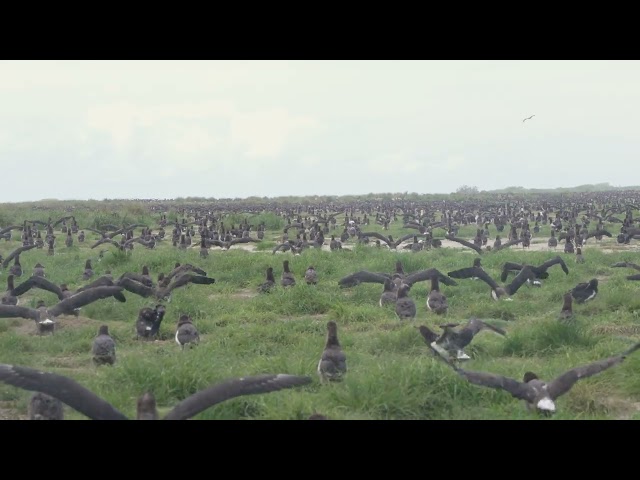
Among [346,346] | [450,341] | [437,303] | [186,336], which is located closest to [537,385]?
[450,341]

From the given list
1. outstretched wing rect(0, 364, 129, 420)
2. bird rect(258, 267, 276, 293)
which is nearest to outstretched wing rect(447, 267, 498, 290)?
bird rect(258, 267, 276, 293)

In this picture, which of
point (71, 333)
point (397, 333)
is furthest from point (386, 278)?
point (71, 333)

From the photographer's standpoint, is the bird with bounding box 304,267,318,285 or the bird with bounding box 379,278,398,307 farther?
the bird with bounding box 304,267,318,285

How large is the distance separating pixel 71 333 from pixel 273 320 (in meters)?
3.43

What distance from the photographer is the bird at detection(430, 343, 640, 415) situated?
261 inches

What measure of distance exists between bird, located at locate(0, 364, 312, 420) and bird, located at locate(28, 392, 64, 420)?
67 centimetres

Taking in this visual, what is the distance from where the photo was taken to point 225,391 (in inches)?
229

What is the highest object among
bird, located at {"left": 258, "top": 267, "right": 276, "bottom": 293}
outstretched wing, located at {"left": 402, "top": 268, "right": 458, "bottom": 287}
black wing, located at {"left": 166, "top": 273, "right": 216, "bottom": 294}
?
outstretched wing, located at {"left": 402, "top": 268, "right": 458, "bottom": 287}

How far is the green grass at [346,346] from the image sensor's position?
6988mm

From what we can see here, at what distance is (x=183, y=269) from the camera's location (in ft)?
52.8

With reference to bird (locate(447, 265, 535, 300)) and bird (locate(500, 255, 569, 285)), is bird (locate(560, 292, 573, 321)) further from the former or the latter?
bird (locate(500, 255, 569, 285))

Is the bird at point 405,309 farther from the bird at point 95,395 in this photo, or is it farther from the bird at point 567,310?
the bird at point 95,395

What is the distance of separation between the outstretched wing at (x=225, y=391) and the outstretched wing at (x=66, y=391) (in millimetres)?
514
